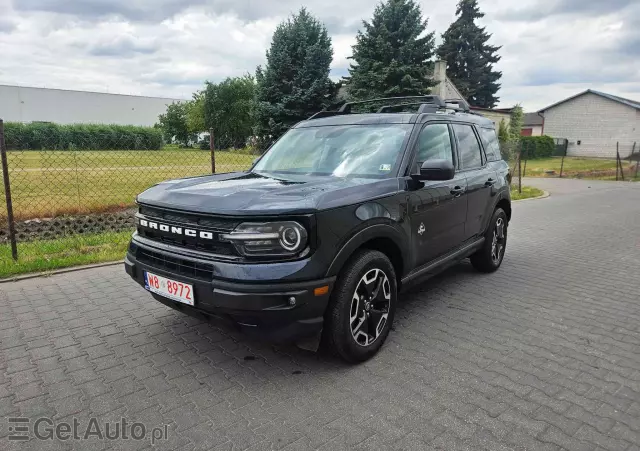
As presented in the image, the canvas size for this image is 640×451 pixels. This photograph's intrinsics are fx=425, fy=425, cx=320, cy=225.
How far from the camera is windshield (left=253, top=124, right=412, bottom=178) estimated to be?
3.59 meters

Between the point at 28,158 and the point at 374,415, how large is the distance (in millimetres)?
9789

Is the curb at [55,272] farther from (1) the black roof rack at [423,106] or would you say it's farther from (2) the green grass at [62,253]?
(1) the black roof rack at [423,106]

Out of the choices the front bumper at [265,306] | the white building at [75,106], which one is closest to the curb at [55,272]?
the front bumper at [265,306]

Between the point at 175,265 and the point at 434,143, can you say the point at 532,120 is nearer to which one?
the point at 434,143

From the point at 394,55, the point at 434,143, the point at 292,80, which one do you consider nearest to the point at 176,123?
the point at 292,80

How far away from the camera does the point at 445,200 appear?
4027 mm

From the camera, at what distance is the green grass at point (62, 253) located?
5.26m

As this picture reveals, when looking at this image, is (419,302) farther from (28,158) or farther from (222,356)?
(28,158)

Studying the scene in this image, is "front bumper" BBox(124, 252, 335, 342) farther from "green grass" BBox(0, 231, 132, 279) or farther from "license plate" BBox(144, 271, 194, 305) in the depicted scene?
"green grass" BBox(0, 231, 132, 279)

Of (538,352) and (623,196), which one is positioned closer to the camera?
(538,352)

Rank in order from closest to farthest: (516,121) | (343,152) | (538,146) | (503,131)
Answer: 1. (343,152)
2. (503,131)
3. (538,146)
4. (516,121)

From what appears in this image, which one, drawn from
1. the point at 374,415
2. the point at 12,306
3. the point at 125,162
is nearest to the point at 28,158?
the point at 125,162

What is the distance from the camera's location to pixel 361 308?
315 cm

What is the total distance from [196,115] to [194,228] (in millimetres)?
45126
